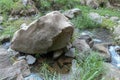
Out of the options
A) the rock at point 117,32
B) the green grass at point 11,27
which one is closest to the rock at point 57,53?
the green grass at point 11,27

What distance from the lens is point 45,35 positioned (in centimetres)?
614

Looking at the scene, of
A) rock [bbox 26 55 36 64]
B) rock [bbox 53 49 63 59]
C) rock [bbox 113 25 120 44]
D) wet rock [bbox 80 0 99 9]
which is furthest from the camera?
wet rock [bbox 80 0 99 9]

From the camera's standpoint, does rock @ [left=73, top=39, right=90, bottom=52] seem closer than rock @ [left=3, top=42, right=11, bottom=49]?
Yes

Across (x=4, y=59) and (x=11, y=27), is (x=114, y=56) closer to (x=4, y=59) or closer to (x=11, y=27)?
(x=4, y=59)

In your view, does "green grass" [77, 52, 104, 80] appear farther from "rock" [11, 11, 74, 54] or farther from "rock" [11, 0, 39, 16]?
"rock" [11, 0, 39, 16]

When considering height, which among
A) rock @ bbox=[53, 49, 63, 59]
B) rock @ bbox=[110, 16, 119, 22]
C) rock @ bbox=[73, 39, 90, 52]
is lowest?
rock @ bbox=[110, 16, 119, 22]

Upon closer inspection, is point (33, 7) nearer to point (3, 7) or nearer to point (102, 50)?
point (3, 7)

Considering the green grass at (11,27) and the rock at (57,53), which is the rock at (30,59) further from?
the green grass at (11,27)

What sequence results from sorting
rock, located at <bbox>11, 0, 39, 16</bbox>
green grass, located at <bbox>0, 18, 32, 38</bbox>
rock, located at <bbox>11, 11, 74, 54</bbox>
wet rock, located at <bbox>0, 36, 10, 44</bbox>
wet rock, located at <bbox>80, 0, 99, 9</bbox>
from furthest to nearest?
wet rock, located at <bbox>80, 0, 99, 9</bbox>
rock, located at <bbox>11, 0, 39, 16</bbox>
green grass, located at <bbox>0, 18, 32, 38</bbox>
wet rock, located at <bbox>0, 36, 10, 44</bbox>
rock, located at <bbox>11, 11, 74, 54</bbox>

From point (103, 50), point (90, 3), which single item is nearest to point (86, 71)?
point (103, 50)

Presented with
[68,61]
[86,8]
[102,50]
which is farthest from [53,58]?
[86,8]

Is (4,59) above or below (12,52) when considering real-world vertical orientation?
above

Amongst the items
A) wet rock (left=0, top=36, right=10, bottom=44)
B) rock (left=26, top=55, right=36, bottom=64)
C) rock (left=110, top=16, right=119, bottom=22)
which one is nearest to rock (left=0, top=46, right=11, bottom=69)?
rock (left=26, top=55, right=36, bottom=64)

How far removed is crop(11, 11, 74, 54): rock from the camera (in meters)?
6.12
